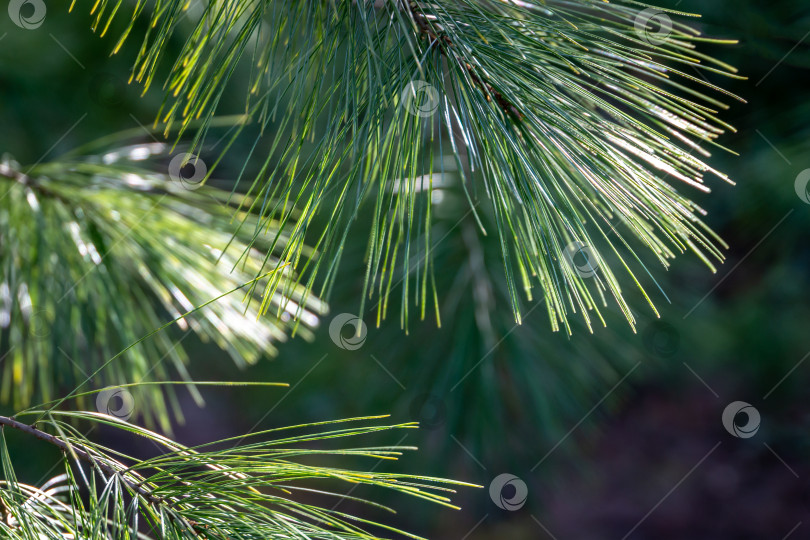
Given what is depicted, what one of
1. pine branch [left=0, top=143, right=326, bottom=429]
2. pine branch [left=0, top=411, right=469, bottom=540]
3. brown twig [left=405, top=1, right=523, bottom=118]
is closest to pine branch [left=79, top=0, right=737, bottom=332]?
brown twig [left=405, top=1, right=523, bottom=118]

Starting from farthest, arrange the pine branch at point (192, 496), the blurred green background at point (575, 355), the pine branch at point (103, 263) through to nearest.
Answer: the blurred green background at point (575, 355) → the pine branch at point (103, 263) → the pine branch at point (192, 496)

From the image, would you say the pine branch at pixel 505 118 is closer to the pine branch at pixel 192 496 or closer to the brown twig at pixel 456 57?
the brown twig at pixel 456 57

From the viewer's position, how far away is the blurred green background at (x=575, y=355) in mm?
909

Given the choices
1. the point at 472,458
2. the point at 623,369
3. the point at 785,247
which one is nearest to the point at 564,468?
the point at 623,369

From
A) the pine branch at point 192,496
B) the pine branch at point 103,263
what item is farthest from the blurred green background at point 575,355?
the pine branch at point 192,496

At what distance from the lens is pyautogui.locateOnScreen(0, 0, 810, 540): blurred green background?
909mm

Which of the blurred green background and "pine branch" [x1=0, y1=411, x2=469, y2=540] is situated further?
the blurred green background

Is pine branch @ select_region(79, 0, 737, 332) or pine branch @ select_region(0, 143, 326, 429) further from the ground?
pine branch @ select_region(79, 0, 737, 332)

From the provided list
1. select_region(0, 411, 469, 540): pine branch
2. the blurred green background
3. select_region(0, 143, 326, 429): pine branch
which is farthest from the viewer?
the blurred green background

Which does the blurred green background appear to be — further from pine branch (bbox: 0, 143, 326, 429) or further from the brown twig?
the brown twig

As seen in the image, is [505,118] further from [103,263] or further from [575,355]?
[575,355]

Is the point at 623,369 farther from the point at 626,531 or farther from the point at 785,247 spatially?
the point at 626,531

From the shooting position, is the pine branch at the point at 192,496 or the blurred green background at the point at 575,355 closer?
the pine branch at the point at 192,496

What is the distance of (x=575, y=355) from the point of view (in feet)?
4.12
